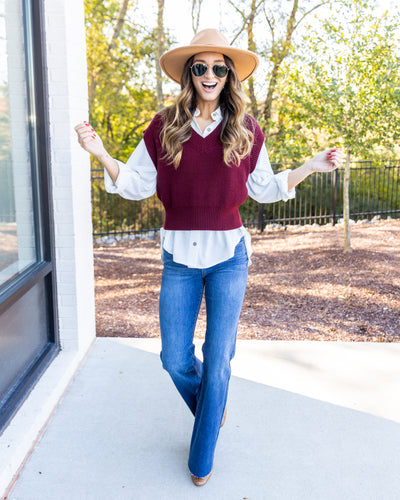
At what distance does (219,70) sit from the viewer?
2408 mm

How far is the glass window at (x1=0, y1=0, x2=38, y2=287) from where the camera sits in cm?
288

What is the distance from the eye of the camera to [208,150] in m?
2.40

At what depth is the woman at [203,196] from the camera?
2381mm

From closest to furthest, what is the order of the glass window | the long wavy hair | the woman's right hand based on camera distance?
1. the woman's right hand
2. the long wavy hair
3. the glass window

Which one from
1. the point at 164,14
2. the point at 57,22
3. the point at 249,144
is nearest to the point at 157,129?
the point at 249,144

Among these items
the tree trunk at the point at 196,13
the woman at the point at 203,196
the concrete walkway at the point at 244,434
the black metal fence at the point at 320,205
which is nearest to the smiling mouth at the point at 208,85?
the woman at the point at 203,196

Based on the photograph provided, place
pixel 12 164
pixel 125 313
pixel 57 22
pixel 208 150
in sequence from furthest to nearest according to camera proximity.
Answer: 1. pixel 125 313
2. pixel 57 22
3. pixel 12 164
4. pixel 208 150

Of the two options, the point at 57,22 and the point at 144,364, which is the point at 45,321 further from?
the point at 57,22

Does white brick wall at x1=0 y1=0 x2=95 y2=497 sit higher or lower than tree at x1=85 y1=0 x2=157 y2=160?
lower

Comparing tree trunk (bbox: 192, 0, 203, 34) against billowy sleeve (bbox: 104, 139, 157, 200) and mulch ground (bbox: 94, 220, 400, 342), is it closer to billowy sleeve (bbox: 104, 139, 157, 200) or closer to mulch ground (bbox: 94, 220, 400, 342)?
mulch ground (bbox: 94, 220, 400, 342)

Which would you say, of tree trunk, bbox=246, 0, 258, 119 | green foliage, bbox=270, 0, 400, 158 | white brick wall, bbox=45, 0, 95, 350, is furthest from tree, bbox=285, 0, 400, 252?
tree trunk, bbox=246, 0, 258, 119

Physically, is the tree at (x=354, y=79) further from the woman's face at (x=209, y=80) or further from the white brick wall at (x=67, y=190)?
the woman's face at (x=209, y=80)

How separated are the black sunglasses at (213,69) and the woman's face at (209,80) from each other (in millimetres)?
13

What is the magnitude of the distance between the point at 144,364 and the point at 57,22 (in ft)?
7.38
